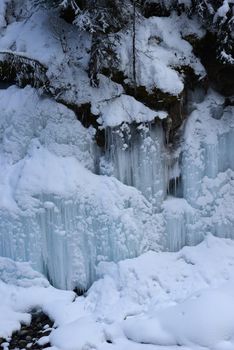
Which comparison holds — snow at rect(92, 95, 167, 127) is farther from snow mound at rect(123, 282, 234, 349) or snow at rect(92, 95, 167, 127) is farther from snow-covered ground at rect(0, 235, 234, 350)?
snow mound at rect(123, 282, 234, 349)

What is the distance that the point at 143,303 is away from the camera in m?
6.59

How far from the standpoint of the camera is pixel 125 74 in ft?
24.2

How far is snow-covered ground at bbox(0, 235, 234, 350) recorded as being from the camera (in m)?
5.89

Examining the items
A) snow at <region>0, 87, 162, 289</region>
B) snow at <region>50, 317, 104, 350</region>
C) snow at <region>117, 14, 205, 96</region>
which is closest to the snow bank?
snow at <region>0, 87, 162, 289</region>

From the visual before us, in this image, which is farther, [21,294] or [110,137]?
[110,137]

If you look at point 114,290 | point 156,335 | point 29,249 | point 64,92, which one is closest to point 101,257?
point 114,290

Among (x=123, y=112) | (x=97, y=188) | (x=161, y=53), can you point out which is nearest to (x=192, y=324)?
(x=97, y=188)

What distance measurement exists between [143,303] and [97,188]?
5.86 ft

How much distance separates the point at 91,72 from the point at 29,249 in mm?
2774

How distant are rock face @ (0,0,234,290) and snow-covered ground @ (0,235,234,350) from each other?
234mm

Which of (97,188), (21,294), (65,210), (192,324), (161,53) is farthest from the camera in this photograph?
(161,53)

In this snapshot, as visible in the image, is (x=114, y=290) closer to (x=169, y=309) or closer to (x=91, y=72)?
(x=169, y=309)

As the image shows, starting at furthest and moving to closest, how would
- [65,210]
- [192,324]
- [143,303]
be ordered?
[65,210], [143,303], [192,324]

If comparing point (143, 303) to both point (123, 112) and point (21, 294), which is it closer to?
point (21, 294)
